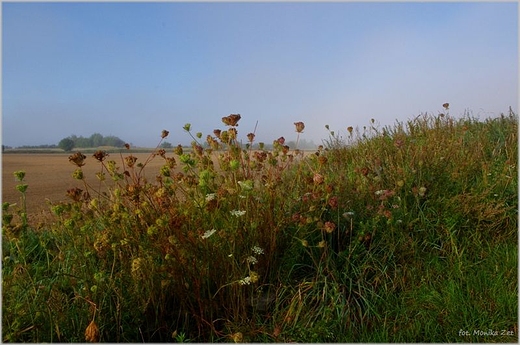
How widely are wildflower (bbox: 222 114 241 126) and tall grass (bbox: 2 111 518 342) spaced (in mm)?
15

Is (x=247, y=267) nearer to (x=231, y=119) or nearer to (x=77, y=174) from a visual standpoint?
(x=231, y=119)

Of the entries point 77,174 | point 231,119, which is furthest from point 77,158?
point 231,119

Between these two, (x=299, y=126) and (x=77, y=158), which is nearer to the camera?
(x=77, y=158)

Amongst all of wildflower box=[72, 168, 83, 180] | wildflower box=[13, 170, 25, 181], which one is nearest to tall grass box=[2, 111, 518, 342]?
wildflower box=[72, 168, 83, 180]

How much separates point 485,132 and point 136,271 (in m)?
5.01

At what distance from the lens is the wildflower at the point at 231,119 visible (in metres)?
2.63

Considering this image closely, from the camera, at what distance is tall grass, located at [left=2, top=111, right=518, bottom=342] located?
7.50 feet

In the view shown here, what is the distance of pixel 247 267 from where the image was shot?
100 inches

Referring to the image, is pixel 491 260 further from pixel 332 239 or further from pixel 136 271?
pixel 136 271

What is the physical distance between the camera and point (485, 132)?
5.64m

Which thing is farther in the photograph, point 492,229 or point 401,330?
point 492,229

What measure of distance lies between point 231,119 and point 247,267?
885mm

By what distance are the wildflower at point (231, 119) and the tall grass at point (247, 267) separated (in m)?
0.02

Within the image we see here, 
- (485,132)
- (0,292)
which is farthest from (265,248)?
(485,132)
